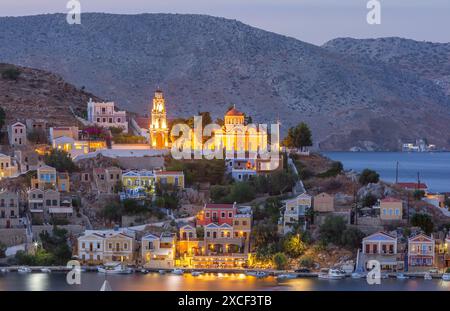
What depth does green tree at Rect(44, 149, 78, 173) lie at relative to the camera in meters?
32.1

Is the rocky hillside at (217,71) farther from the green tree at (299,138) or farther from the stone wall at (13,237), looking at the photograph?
the stone wall at (13,237)

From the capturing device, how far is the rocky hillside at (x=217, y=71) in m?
83.6

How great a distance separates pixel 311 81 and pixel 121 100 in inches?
745

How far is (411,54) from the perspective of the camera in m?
134

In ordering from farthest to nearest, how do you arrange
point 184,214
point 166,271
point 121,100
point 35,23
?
point 35,23 → point 121,100 → point 184,214 → point 166,271

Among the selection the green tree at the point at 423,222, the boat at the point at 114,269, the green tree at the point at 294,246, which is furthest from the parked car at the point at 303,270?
the boat at the point at 114,269

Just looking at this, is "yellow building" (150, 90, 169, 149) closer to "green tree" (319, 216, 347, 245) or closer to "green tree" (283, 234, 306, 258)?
"green tree" (319, 216, 347, 245)

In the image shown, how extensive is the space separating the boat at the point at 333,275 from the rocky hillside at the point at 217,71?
173ft

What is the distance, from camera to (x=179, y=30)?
3718 inches

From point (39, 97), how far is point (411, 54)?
95.2 metres

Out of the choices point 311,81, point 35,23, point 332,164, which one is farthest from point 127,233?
→ point 311,81

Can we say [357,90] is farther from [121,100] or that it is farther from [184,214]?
[184,214]

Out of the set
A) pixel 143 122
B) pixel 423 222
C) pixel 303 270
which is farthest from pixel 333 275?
pixel 143 122

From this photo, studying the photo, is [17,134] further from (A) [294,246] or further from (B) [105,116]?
(A) [294,246]
